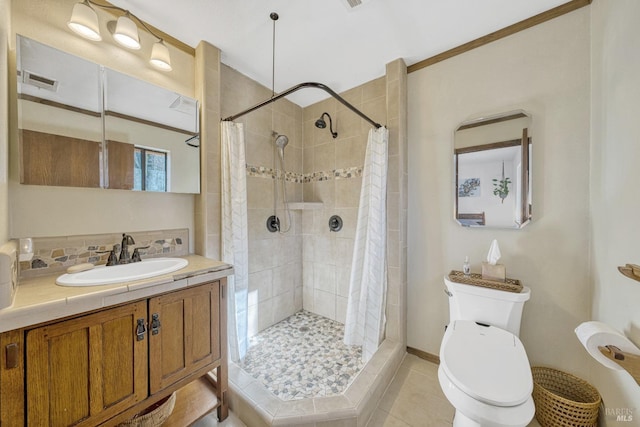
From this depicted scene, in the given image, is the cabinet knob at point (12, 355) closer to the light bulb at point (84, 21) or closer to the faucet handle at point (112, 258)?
the faucet handle at point (112, 258)

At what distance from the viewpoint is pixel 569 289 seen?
1.42 metres

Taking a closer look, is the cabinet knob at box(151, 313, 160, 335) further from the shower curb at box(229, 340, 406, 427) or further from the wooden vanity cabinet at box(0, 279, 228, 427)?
the shower curb at box(229, 340, 406, 427)

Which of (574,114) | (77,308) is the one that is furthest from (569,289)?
(77,308)

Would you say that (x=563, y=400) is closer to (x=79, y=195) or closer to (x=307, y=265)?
(x=307, y=265)

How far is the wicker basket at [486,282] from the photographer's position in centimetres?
141

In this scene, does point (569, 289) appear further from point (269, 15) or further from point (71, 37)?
point (71, 37)

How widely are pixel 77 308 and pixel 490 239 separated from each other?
2342 millimetres

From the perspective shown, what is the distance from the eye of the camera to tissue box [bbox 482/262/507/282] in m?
1.50

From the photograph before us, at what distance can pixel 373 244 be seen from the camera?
74.3 inches

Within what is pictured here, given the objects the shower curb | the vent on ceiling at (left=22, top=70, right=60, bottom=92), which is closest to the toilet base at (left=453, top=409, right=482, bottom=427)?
the shower curb

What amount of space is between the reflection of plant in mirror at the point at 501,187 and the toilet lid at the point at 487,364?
89cm

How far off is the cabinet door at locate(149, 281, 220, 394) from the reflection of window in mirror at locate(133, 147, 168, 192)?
29.9 inches

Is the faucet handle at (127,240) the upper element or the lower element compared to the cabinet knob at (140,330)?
upper

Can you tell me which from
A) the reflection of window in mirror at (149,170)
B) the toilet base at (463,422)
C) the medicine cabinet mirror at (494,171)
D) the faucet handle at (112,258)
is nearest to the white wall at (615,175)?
the medicine cabinet mirror at (494,171)
